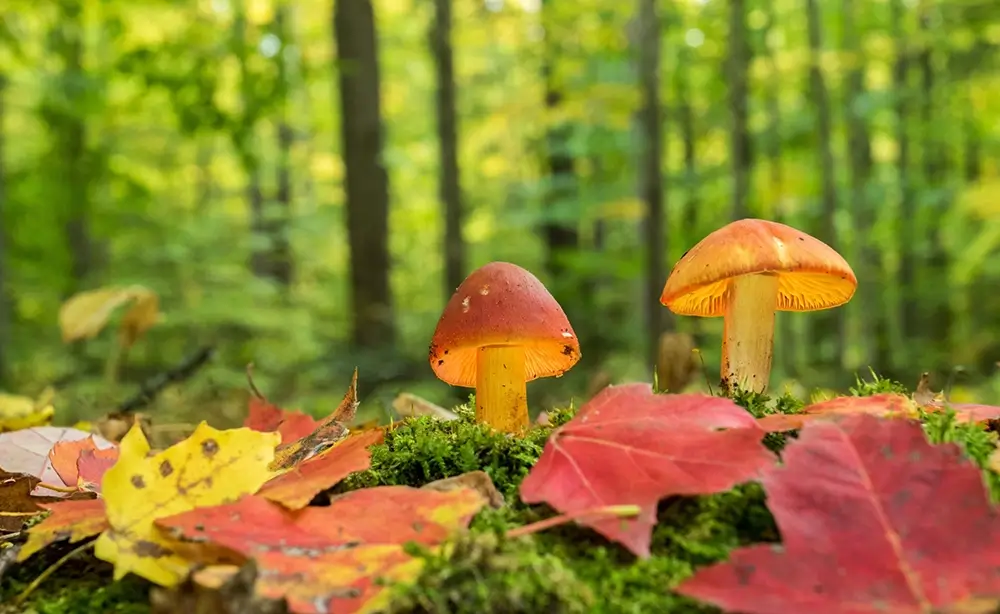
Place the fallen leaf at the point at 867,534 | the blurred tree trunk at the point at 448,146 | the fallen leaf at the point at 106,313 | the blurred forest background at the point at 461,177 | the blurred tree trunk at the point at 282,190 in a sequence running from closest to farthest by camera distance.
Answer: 1. the fallen leaf at the point at 867,534
2. the fallen leaf at the point at 106,313
3. the blurred tree trunk at the point at 282,190
4. the blurred forest background at the point at 461,177
5. the blurred tree trunk at the point at 448,146

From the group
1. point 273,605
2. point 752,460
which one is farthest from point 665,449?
point 273,605

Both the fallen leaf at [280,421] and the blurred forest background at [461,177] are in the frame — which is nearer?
the fallen leaf at [280,421]

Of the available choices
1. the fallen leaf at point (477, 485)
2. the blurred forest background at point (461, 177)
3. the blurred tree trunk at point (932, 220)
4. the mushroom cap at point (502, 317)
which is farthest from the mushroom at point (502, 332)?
the blurred tree trunk at point (932, 220)

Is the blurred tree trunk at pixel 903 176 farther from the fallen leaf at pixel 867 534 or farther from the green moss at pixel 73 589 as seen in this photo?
the green moss at pixel 73 589

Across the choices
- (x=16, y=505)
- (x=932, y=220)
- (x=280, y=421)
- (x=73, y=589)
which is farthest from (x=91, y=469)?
(x=932, y=220)

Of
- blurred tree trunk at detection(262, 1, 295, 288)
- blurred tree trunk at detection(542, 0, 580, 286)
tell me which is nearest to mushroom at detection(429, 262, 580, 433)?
blurred tree trunk at detection(262, 1, 295, 288)

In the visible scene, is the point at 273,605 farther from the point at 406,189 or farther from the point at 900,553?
the point at 406,189

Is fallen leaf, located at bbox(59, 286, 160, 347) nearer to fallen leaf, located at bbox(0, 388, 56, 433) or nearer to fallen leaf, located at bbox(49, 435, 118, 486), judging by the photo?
fallen leaf, located at bbox(0, 388, 56, 433)

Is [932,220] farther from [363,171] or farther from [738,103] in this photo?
[363,171]
